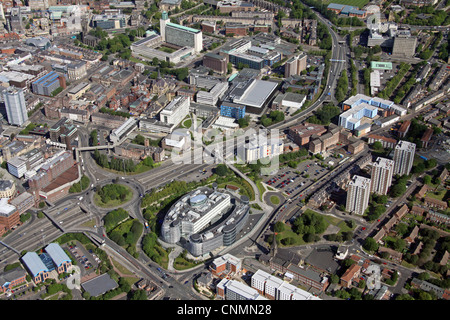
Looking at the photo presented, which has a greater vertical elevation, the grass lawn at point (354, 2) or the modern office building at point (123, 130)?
the grass lawn at point (354, 2)

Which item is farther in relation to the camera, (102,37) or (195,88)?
(102,37)

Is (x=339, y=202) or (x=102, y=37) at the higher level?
(x=102, y=37)

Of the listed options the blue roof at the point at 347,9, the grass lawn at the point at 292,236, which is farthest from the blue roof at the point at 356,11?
the grass lawn at the point at 292,236

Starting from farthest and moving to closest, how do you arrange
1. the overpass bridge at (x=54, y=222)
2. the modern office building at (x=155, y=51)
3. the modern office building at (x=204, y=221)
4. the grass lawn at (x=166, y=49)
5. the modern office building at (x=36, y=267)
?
the grass lawn at (x=166, y=49) < the modern office building at (x=155, y=51) < the overpass bridge at (x=54, y=222) < the modern office building at (x=204, y=221) < the modern office building at (x=36, y=267)

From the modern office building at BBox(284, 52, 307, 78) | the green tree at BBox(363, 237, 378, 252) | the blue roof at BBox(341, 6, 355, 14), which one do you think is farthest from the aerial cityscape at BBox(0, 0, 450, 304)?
the blue roof at BBox(341, 6, 355, 14)

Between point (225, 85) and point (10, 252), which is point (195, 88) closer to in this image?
point (225, 85)

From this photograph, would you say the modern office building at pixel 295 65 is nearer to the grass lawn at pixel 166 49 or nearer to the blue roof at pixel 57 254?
the grass lawn at pixel 166 49

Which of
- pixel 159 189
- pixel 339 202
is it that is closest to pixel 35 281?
pixel 159 189

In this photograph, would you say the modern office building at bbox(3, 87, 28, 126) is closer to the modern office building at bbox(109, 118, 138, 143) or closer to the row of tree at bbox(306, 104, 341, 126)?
the modern office building at bbox(109, 118, 138, 143)
